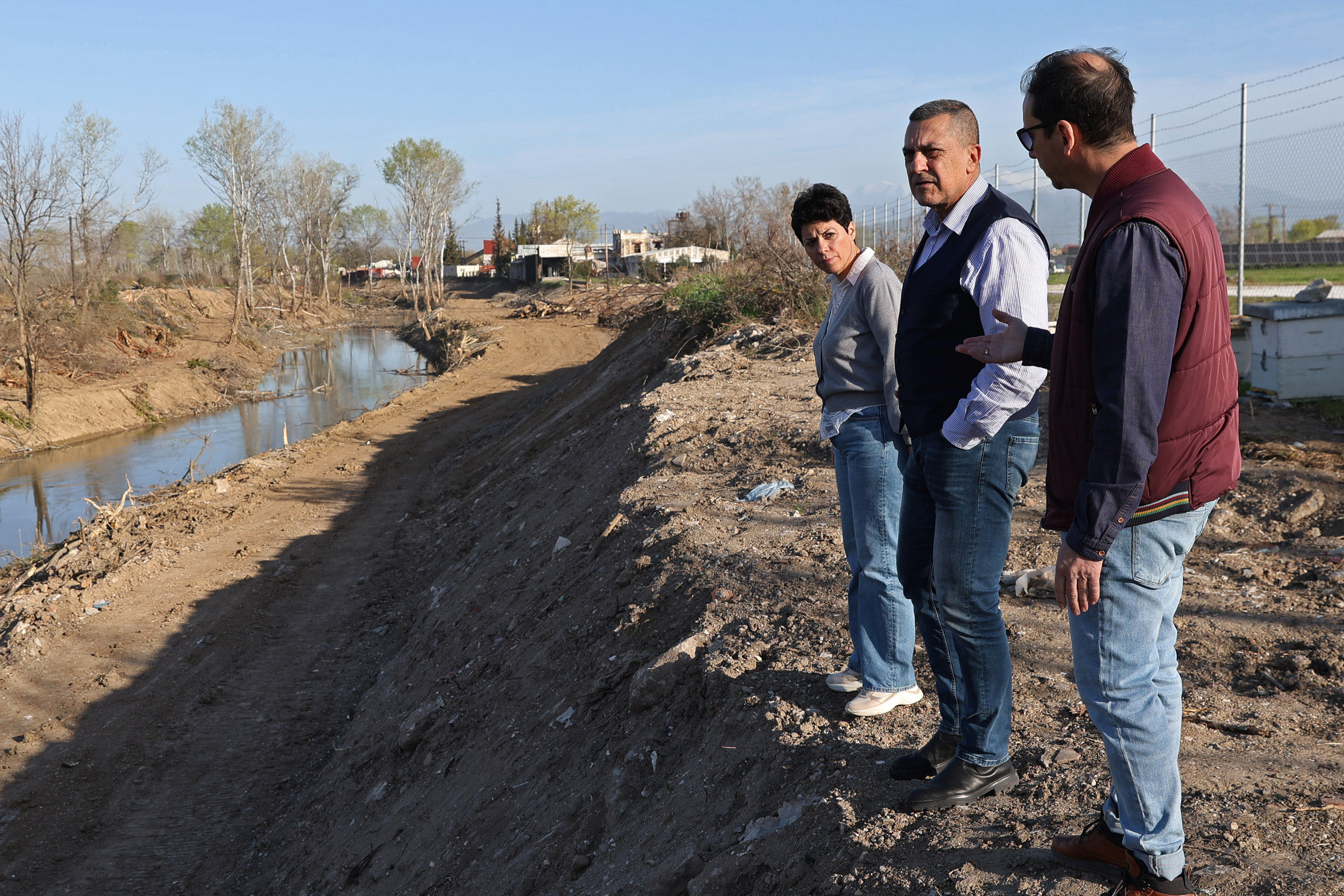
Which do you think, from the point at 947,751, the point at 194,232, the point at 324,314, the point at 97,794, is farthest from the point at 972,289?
the point at 194,232

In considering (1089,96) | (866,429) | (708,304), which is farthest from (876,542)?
(708,304)

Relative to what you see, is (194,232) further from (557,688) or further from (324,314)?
(557,688)

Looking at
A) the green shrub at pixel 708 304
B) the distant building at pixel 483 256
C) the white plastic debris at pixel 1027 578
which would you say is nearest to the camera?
the white plastic debris at pixel 1027 578

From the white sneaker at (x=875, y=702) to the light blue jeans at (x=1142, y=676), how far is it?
4.13 ft

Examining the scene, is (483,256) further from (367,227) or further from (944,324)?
(944,324)

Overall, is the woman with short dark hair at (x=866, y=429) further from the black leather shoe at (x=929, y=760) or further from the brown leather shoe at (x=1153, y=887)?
the brown leather shoe at (x=1153, y=887)

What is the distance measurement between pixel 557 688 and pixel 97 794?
411 centimetres

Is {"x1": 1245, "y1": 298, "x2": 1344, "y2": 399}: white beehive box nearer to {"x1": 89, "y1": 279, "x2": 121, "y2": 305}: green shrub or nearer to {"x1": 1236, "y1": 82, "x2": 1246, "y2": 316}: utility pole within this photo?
{"x1": 1236, "y1": 82, "x2": 1246, "y2": 316}: utility pole

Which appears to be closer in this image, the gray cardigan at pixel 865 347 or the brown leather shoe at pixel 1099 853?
the brown leather shoe at pixel 1099 853

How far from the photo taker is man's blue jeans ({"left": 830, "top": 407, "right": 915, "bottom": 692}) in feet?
10.3

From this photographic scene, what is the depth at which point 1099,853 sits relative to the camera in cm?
219

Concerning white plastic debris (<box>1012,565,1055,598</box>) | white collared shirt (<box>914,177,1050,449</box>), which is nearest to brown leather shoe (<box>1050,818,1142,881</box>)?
white collared shirt (<box>914,177,1050,449</box>)

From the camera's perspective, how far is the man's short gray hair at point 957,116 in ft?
8.79

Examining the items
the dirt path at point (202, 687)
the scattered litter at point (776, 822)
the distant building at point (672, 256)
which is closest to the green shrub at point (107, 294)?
the distant building at point (672, 256)
